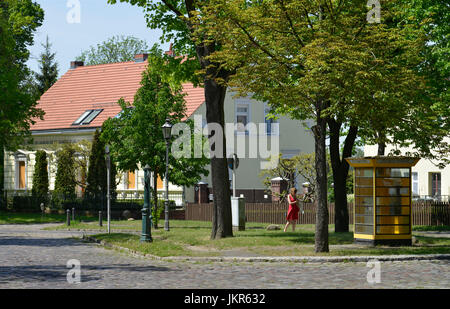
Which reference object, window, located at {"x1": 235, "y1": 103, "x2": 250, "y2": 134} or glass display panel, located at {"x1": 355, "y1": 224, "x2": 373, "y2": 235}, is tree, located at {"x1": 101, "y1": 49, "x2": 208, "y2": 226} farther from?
window, located at {"x1": 235, "y1": 103, "x2": 250, "y2": 134}

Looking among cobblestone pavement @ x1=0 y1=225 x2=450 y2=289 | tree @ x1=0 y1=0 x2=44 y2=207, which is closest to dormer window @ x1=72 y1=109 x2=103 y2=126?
tree @ x1=0 y1=0 x2=44 y2=207

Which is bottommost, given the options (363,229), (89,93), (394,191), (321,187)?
(363,229)

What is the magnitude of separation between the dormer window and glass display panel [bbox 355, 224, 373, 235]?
3318 centimetres

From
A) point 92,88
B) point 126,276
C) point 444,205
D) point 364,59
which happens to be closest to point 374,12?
point 364,59

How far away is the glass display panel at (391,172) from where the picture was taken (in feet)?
68.7

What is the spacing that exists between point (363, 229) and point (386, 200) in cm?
107

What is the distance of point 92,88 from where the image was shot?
56.8 metres

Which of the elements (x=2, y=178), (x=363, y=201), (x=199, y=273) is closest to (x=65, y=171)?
(x=2, y=178)

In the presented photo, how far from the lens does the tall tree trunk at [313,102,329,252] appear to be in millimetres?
18719

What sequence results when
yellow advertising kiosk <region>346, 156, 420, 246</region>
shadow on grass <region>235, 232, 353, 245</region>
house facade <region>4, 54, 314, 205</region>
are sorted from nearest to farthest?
yellow advertising kiosk <region>346, 156, 420, 246</region> → shadow on grass <region>235, 232, 353, 245</region> → house facade <region>4, 54, 314, 205</region>

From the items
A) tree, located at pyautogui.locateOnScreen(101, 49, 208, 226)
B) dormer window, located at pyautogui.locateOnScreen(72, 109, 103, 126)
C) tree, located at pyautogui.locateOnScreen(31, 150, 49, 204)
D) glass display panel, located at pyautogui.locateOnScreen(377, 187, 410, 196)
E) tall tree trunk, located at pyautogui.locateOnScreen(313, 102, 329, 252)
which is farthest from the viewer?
dormer window, located at pyautogui.locateOnScreen(72, 109, 103, 126)

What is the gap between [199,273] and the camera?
15148 mm

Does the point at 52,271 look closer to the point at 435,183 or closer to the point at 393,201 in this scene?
the point at 393,201

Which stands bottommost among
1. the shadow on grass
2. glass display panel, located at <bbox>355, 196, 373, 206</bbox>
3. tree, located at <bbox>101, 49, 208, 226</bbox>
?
the shadow on grass
